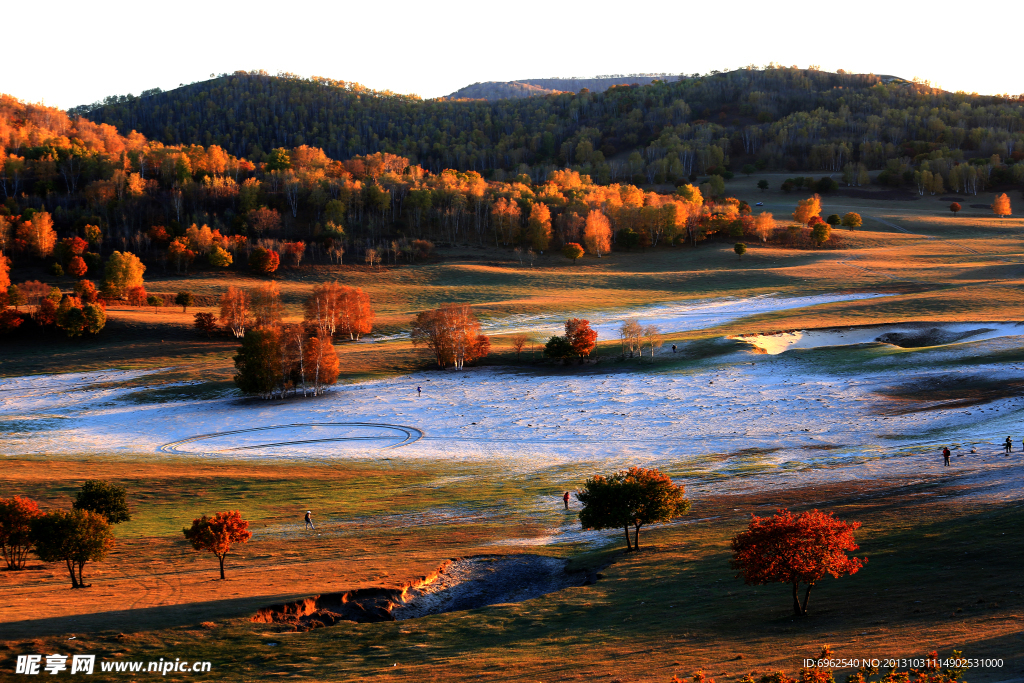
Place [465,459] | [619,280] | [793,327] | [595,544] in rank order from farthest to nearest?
[619,280]
[793,327]
[465,459]
[595,544]

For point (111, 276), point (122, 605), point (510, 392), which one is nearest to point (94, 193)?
point (111, 276)

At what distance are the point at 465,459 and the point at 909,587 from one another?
116 feet

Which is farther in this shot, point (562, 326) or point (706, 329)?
point (562, 326)

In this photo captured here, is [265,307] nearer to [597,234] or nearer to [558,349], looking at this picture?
[558,349]

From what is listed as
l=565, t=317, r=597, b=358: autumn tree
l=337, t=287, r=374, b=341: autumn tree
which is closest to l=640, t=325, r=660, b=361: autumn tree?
l=565, t=317, r=597, b=358: autumn tree

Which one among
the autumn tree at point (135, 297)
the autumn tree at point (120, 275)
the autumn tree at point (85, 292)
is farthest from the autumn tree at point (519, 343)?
the autumn tree at point (120, 275)

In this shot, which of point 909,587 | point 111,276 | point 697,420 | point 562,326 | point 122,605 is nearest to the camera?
point 909,587

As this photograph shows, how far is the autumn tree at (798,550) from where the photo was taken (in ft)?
86.2

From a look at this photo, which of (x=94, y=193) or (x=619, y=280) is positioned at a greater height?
(x=94, y=193)

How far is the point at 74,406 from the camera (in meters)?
78.0

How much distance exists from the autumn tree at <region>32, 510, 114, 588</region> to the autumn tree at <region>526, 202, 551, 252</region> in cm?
12897

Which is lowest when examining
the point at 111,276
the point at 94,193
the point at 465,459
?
the point at 465,459

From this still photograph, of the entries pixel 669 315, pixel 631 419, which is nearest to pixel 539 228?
pixel 669 315

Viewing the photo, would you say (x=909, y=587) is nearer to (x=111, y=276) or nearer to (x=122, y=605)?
(x=122, y=605)
